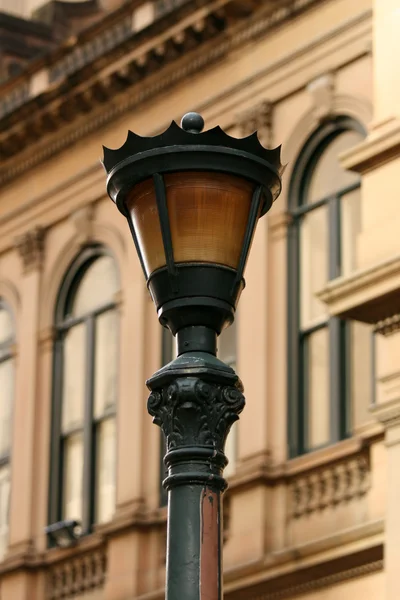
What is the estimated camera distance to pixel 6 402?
2580cm

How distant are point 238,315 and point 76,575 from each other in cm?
383

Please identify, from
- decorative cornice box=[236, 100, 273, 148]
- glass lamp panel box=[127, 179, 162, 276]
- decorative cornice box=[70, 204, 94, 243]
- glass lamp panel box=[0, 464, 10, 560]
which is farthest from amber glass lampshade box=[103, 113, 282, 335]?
glass lamp panel box=[0, 464, 10, 560]

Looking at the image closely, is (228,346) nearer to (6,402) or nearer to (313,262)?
(313,262)

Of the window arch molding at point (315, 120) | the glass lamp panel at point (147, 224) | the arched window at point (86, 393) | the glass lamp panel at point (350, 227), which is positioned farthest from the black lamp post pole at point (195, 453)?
the arched window at point (86, 393)

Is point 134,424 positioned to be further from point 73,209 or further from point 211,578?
point 211,578

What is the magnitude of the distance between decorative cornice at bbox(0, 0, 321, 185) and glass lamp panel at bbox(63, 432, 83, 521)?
383cm

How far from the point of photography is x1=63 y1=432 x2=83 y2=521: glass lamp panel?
78.5 ft

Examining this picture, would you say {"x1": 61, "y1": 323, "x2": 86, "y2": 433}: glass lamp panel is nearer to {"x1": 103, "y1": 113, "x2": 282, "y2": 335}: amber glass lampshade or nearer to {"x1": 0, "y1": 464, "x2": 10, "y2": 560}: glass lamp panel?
{"x1": 0, "y1": 464, "x2": 10, "y2": 560}: glass lamp panel

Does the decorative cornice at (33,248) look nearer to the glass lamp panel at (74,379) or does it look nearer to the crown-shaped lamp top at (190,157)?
the glass lamp panel at (74,379)

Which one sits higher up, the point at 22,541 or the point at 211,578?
the point at 22,541

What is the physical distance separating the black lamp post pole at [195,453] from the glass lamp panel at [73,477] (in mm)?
15643

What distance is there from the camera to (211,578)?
25.9 feet

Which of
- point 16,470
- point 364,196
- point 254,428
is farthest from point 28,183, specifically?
point 364,196

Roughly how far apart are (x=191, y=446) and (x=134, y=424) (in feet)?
48.7
